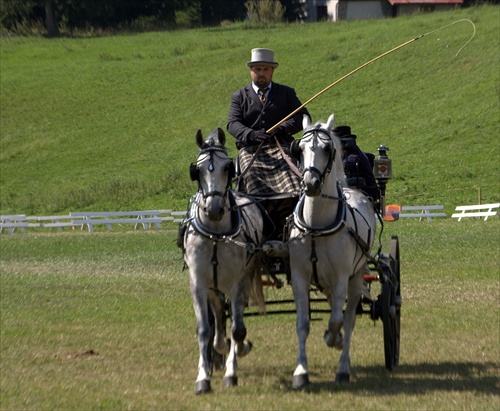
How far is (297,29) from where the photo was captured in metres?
72.6

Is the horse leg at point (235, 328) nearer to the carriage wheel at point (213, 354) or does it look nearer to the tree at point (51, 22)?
the carriage wheel at point (213, 354)

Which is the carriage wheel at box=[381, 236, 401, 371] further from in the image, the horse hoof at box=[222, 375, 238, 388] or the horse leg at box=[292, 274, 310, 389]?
the horse hoof at box=[222, 375, 238, 388]

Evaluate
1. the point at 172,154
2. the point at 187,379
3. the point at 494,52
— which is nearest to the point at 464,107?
the point at 494,52

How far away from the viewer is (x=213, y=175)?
9.07m

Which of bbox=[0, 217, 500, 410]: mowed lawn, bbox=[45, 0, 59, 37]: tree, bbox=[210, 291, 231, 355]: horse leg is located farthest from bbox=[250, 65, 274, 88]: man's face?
bbox=[45, 0, 59, 37]: tree

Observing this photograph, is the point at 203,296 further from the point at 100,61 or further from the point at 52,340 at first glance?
the point at 100,61

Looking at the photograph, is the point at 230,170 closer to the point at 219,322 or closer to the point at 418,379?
the point at 219,322

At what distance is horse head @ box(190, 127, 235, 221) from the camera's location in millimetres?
9000

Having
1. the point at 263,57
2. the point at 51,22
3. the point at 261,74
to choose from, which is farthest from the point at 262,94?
the point at 51,22

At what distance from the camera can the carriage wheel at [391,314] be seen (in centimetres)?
1020

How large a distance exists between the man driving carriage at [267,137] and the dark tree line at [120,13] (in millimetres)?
68406

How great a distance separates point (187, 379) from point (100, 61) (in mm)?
60664

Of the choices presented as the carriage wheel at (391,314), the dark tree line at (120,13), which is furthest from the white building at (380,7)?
the carriage wheel at (391,314)

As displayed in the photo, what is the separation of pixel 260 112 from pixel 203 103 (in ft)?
156
